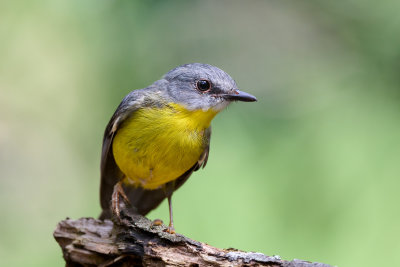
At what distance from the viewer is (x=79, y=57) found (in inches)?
238

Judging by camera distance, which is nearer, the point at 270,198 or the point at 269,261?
the point at 269,261

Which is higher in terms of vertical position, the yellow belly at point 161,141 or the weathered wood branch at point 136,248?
the yellow belly at point 161,141

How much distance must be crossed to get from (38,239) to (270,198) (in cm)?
311

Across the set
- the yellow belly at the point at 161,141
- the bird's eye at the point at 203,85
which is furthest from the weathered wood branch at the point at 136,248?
the bird's eye at the point at 203,85

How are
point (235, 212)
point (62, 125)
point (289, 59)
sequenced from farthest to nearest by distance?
point (62, 125) < point (289, 59) < point (235, 212)

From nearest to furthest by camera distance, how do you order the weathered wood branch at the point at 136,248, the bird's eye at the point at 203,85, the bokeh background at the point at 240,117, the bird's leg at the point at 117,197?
1. the weathered wood branch at the point at 136,248
2. the bird's leg at the point at 117,197
3. the bird's eye at the point at 203,85
4. the bokeh background at the point at 240,117

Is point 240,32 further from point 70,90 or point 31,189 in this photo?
→ point 31,189

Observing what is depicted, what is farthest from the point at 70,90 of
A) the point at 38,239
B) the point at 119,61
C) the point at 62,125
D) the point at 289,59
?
the point at 289,59

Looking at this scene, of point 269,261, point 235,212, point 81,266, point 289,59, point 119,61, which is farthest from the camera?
point 289,59

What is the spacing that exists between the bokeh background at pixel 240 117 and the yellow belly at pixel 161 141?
0.85 m

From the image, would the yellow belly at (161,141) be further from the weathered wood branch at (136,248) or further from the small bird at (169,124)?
the weathered wood branch at (136,248)

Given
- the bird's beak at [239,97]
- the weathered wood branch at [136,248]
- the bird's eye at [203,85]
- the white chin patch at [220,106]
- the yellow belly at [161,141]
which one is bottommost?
the weathered wood branch at [136,248]

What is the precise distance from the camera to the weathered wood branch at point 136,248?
3156 mm

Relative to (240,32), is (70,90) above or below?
below
